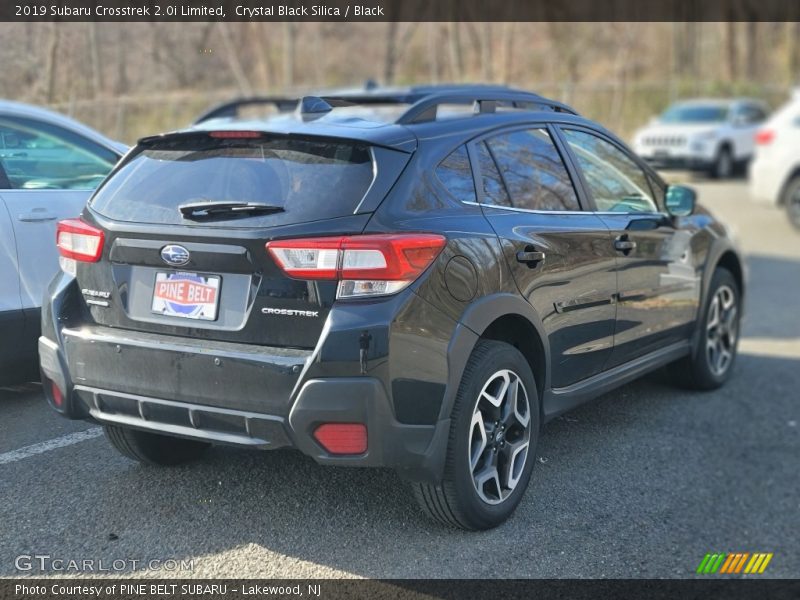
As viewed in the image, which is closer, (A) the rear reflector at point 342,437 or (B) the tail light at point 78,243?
(A) the rear reflector at point 342,437

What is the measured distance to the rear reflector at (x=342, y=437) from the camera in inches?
134

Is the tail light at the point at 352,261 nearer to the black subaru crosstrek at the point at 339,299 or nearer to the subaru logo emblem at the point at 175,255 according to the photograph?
the black subaru crosstrek at the point at 339,299

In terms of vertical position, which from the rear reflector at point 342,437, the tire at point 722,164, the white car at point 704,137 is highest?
the rear reflector at point 342,437

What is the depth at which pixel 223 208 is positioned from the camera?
3.60 m

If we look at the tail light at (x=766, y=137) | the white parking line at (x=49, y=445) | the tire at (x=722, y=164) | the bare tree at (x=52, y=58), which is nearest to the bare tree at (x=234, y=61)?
the bare tree at (x=52, y=58)

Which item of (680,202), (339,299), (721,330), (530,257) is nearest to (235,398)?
(339,299)

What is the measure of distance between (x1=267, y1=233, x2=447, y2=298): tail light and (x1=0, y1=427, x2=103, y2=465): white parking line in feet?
→ 6.62

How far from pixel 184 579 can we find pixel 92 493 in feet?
3.00

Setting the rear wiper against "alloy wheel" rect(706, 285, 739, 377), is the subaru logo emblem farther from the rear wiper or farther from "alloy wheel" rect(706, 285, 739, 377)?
"alloy wheel" rect(706, 285, 739, 377)

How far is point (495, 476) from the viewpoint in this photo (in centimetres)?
395

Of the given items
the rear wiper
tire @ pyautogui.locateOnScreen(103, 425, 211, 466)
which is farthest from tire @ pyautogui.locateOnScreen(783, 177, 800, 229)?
the rear wiper

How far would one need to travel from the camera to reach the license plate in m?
3.58
